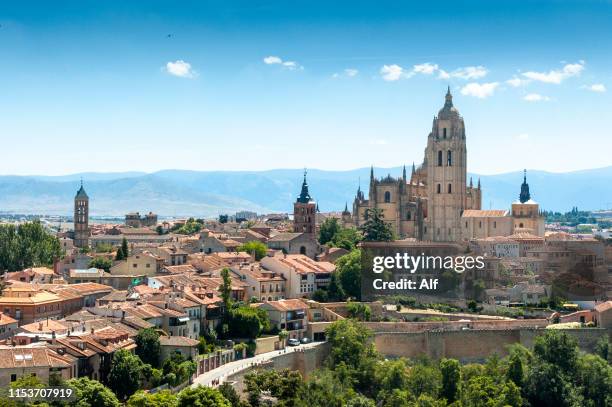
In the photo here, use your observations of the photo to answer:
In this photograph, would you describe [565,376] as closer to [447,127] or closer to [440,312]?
[440,312]

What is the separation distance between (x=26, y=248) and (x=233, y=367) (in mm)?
29386

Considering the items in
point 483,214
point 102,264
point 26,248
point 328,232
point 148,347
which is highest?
point 483,214

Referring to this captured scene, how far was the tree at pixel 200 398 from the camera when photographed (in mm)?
39125

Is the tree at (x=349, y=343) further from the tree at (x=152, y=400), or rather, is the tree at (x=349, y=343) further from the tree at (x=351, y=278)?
the tree at (x=152, y=400)

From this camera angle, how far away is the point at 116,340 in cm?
4403

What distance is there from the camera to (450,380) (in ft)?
161

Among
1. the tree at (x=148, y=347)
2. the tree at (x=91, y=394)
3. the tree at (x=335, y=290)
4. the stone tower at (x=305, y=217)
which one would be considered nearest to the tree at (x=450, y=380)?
the tree at (x=148, y=347)

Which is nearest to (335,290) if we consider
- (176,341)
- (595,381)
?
(595,381)

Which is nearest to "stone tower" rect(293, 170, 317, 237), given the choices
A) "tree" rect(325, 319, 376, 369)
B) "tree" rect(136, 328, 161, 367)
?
"tree" rect(325, 319, 376, 369)

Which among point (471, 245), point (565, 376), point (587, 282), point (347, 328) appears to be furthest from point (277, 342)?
point (471, 245)

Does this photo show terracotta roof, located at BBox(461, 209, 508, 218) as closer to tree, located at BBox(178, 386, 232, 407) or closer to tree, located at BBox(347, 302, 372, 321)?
tree, located at BBox(347, 302, 372, 321)

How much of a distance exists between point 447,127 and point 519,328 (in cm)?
4159

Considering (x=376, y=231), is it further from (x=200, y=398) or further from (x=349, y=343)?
(x=200, y=398)

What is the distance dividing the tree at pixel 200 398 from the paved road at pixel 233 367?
4.70 meters
